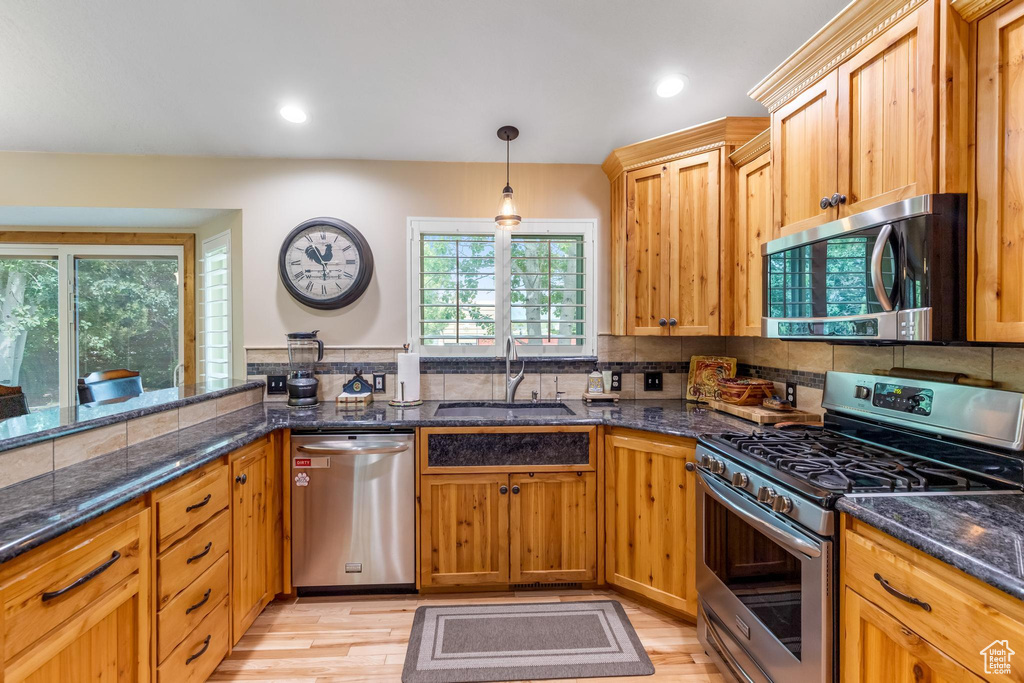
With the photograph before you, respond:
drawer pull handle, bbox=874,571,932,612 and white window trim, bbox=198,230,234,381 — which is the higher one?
white window trim, bbox=198,230,234,381

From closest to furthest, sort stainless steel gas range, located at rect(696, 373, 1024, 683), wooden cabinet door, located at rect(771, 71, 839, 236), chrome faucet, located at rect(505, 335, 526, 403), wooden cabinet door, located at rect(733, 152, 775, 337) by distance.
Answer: stainless steel gas range, located at rect(696, 373, 1024, 683) → wooden cabinet door, located at rect(771, 71, 839, 236) → wooden cabinet door, located at rect(733, 152, 775, 337) → chrome faucet, located at rect(505, 335, 526, 403)

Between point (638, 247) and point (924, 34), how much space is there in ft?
4.56

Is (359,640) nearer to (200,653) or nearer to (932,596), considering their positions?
(200,653)

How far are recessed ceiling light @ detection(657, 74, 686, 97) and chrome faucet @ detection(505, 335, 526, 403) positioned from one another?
1.50 m

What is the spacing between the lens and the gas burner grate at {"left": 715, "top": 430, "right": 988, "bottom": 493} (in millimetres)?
1211

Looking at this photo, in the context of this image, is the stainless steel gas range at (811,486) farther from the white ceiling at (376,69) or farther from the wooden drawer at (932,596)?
the white ceiling at (376,69)

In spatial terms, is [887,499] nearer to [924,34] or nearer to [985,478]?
[985,478]

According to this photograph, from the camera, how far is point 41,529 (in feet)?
3.19

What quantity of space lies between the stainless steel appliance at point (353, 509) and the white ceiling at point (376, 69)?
1.65 m

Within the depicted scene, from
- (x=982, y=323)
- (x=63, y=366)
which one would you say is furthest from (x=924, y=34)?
(x=63, y=366)

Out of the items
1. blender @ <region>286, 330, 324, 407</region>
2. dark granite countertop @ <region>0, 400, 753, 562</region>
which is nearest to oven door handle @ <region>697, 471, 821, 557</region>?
dark granite countertop @ <region>0, 400, 753, 562</region>

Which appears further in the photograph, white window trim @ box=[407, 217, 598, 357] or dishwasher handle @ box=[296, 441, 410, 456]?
white window trim @ box=[407, 217, 598, 357]

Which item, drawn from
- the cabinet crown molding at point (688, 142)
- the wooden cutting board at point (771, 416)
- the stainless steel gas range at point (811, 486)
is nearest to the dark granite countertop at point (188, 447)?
the wooden cutting board at point (771, 416)

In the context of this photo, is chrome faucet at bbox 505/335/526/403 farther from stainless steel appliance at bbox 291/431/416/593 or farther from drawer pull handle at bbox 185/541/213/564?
drawer pull handle at bbox 185/541/213/564
